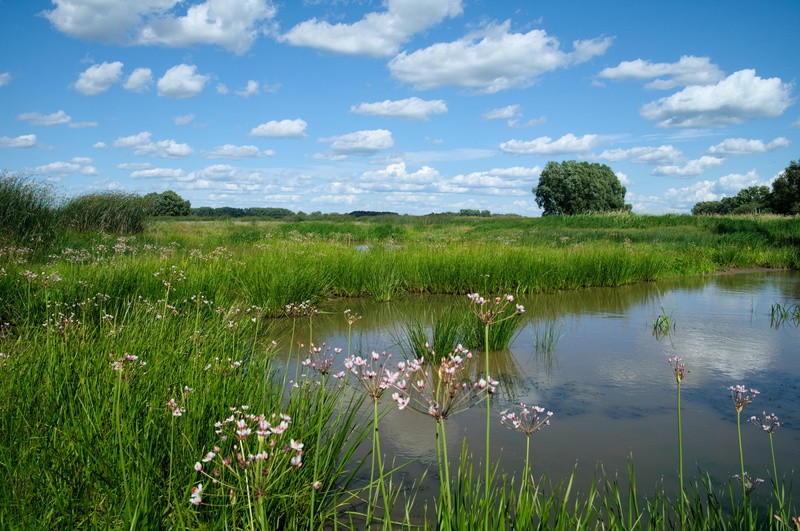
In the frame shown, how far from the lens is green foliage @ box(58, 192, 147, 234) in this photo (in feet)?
61.2

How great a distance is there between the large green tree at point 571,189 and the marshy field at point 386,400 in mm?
55297

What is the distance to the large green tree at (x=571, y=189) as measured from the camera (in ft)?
217

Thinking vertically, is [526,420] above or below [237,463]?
above

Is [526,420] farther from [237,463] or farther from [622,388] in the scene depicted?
[622,388]

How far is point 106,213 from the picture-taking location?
19.3 meters

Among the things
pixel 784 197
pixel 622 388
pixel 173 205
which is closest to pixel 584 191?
pixel 784 197

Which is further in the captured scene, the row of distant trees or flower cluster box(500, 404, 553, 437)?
A: the row of distant trees

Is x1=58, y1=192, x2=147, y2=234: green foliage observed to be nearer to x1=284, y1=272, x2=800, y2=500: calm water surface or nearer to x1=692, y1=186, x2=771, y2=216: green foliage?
x1=284, y1=272, x2=800, y2=500: calm water surface

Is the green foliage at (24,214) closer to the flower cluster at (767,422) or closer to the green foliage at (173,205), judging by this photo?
the flower cluster at (767,422)

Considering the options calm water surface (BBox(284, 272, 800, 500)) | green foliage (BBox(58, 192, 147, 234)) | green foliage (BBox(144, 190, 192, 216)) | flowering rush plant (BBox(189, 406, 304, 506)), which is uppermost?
green foliage (BBox(144, 190, 192, 216))

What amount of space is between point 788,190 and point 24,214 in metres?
66.1

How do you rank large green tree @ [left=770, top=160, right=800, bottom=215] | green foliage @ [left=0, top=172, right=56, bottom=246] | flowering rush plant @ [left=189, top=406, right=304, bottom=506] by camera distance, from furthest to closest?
large green tree @ [left=770, top=160, right=800, bottom=215], green foliage @ [left=0, top=172, right=56, bottom=246], flowering rush plant @ [left=189, top=406, right=304, bottom=506]

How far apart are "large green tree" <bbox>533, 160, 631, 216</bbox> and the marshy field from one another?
55.3 meters

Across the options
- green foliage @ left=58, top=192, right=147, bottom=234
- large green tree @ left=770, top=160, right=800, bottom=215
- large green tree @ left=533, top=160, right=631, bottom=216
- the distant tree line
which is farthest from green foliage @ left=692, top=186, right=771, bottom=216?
green foliage @ left=58, top=192, right=147, bottom=234
